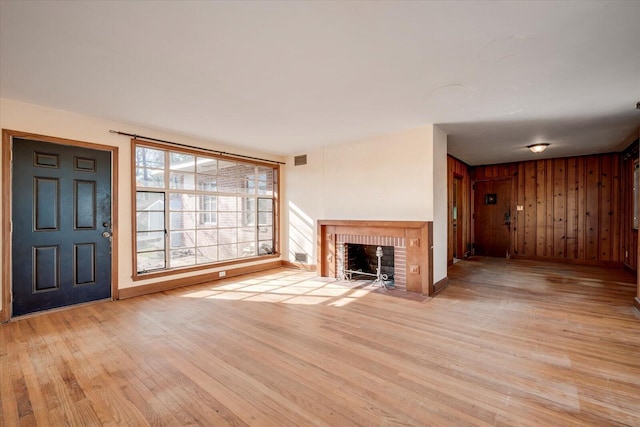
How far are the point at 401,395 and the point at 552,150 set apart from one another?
A: 652 centimetres

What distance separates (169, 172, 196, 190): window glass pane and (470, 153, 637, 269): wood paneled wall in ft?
24.6

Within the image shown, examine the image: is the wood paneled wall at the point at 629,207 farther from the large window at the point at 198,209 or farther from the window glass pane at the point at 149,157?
the window glass pane at the point at 149,157

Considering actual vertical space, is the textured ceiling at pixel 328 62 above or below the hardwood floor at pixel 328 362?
above

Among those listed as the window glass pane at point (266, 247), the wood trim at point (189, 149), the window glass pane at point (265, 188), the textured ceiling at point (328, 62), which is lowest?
the window glass pane at point (266, 247)

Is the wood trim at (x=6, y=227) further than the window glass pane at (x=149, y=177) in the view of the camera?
No

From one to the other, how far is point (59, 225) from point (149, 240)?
110cm

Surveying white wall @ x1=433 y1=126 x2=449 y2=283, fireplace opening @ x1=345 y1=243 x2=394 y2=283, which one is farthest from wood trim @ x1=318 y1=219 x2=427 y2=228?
fireplace opening @ x1=345 y1=243 x2=394 y2=283

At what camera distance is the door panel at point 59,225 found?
3.39 meters

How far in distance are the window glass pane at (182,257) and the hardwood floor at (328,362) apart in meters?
0.77

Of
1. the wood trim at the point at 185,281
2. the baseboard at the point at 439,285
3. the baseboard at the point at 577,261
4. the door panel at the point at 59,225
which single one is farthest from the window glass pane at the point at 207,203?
the baseboard at the point at 577,261

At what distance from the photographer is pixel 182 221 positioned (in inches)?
192

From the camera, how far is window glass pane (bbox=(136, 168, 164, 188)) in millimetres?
4375

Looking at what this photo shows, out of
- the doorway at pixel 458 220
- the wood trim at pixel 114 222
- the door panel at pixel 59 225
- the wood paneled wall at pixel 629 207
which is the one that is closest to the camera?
the door panel at pixel 59 225

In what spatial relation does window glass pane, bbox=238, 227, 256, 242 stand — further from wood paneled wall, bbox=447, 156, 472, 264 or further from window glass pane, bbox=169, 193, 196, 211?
wood paneled wall, bbox=447, 156, 472, 264
